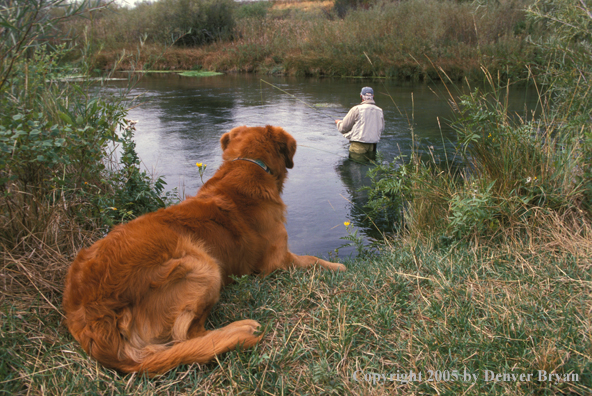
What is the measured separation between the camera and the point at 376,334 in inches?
94.1

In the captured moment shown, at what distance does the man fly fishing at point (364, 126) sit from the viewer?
8.44m

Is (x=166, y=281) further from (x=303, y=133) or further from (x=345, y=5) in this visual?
(x=345, y=5)

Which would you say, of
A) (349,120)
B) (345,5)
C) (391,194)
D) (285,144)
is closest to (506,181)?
(391,194)

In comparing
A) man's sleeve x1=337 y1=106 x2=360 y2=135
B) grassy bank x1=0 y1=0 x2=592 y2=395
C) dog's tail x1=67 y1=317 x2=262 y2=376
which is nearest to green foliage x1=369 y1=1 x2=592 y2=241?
grassy bank x1=0 y1=0 x2=592 y2=395

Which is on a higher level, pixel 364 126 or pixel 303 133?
pixel 364 126

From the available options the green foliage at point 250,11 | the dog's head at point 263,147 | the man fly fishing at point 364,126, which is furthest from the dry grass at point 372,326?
the green foliage at point 250,11

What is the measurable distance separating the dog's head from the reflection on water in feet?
4.54

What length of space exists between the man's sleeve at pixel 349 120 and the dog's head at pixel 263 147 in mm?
5170

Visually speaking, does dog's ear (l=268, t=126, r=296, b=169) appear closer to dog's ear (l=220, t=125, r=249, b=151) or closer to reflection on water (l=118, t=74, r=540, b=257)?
dog's ear (l=220, t=125, r=249, b=151)

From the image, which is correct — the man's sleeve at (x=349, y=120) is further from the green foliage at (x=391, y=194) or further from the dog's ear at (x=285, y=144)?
the dog's ear at (x=285, y=144)

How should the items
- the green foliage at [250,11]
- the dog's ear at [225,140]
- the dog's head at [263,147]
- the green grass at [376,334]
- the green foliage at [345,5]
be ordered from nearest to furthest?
the green grass at [376,334], the dog's head at [263,147], the dog's ear at [225,140], the green foliage at [250,11], the green foliage at [345,5]

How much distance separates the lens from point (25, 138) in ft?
9.27

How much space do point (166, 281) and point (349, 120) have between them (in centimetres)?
702

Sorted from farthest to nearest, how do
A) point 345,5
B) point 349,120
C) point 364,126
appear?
1. point 345,5
2. point 349,120
3. point 364,126
